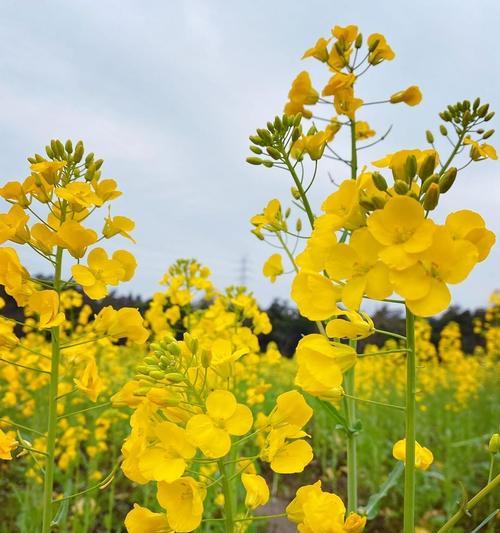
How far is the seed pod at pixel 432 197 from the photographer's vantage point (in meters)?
1.13

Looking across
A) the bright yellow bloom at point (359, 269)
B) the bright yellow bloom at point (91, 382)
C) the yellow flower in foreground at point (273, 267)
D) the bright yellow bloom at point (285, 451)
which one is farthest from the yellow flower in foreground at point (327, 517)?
the yellow flower in foreground at point (273, 267)

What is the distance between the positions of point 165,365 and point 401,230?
0.62 meters

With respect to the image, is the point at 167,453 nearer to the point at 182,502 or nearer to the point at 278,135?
the point at 182,502

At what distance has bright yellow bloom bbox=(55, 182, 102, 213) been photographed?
1815 millimetres

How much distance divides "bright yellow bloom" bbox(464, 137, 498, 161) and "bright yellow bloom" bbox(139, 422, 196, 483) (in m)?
1.53

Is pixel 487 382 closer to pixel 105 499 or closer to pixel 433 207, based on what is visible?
pixel 105 499

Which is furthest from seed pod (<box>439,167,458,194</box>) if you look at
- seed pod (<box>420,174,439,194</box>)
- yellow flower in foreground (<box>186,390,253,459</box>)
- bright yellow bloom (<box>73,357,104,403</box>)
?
bright yellow bloom (<box>73,357,104,403</box>)

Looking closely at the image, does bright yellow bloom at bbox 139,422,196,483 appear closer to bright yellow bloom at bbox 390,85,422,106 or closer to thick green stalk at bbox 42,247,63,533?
thick green stalk at bbox 42,247,63,533

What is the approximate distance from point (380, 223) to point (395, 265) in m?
0.09

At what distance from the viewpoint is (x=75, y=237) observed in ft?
5.78

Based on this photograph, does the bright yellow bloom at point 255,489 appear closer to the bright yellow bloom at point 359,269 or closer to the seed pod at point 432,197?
the bright yellow bloom at point 359,269

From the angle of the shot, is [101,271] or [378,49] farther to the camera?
[378,49]

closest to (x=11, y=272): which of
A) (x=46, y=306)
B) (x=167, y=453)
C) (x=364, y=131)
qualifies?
(x=46, y=306)

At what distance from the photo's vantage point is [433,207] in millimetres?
1150
